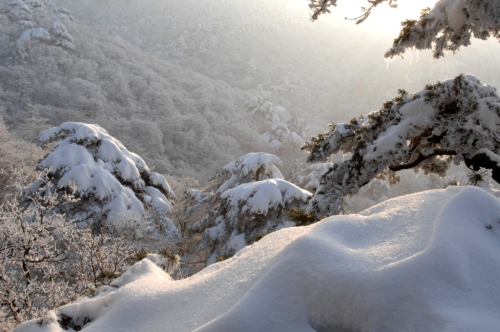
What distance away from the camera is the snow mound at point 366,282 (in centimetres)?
112

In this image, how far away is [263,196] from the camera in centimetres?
1035

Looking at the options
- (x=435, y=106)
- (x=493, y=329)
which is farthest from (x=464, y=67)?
(x=493, y=329)

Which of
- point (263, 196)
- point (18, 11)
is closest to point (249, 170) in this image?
point (263, 196)

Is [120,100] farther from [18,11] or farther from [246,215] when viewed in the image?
[246,215]

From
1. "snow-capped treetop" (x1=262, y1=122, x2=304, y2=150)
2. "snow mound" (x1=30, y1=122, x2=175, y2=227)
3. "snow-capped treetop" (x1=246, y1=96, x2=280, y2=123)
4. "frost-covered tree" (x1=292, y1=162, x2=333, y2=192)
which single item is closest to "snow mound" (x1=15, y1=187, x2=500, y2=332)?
"snow mound" (x1=30, y1=122, x2=175, y2=227)

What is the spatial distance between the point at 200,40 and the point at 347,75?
140ft

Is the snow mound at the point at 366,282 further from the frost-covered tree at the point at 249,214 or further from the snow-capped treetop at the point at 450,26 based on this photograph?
the frost-covered tree at the point at 249,214

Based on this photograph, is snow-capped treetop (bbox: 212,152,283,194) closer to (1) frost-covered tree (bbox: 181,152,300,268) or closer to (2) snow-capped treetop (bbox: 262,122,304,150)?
(1) frost-covered tree (bbox: 181,152,300,268)

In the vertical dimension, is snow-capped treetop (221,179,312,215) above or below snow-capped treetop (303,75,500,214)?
below

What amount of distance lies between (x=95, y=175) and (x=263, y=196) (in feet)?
22.3

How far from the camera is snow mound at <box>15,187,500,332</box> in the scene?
1123 millimetres

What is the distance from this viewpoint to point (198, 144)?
41.0 meters

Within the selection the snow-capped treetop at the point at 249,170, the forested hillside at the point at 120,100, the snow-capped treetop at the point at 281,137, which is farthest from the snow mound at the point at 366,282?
the snow-capped treetop at the point at 281,137

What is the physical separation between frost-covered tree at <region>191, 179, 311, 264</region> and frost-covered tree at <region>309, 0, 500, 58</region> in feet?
23.1
